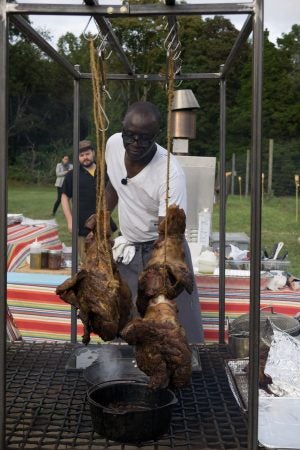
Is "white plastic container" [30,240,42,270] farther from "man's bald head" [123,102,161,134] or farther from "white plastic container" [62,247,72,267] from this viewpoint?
"man's bald head" [123,102,161,134]

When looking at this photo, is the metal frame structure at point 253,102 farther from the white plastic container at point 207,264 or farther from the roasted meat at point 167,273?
the white plastic container at point 207,264

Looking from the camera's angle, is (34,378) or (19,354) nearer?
(34,378)

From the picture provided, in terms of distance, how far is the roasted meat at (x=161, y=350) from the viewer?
1755 millimetres

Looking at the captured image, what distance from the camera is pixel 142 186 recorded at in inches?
131

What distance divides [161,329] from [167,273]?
28 cm

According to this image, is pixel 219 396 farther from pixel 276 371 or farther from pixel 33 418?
pixel 33 418

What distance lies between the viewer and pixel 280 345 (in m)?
2.32

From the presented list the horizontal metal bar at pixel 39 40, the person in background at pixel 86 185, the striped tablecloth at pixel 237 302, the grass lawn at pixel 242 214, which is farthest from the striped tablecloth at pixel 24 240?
the grass lawn at pixel 242 214

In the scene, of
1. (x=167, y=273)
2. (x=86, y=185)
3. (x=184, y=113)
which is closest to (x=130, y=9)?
(x=167, y=273)

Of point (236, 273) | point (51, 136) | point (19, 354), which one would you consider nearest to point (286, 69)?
point (51, 136)

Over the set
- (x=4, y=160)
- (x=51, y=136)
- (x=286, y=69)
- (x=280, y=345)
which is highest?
(x=286, y=69)

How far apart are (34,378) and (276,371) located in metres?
1.00

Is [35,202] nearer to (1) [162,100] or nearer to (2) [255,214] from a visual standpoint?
(1) [162,100]

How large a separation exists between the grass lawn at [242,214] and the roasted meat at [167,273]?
21.9 feet
